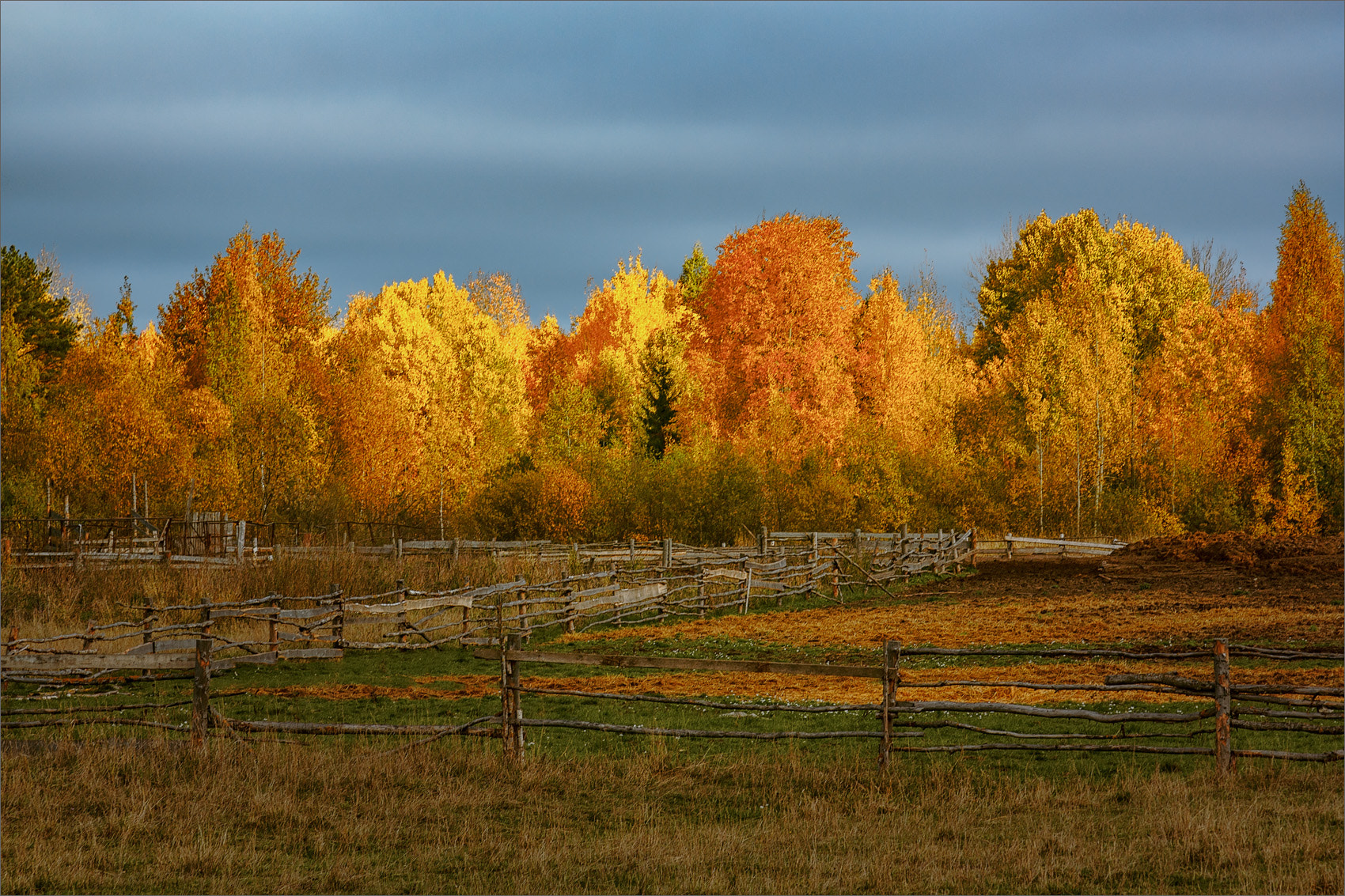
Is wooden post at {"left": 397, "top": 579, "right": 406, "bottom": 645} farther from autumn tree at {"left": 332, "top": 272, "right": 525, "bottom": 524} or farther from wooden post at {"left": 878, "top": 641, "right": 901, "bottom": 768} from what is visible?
autumn tree at {"left": 332, "top": 272, "right": 525, "bottom": 524}

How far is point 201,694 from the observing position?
431 inches

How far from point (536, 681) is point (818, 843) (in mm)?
8358

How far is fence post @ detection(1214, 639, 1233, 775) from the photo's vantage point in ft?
31.8

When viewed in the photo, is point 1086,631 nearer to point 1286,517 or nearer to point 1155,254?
point 1286,517

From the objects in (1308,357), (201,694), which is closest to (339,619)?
(201,694)

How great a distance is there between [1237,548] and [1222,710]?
1004 inches

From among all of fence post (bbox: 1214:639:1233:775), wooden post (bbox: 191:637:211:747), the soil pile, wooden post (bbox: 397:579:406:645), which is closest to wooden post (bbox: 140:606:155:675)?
wooden post (bbox: 397:579:406:645)

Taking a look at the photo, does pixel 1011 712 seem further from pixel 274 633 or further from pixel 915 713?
pixel 274 633

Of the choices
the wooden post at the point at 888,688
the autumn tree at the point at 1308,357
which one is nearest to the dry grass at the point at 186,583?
the wooden post at the point at 888,688

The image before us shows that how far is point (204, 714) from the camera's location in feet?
35.8

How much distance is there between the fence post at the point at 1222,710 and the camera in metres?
9.70

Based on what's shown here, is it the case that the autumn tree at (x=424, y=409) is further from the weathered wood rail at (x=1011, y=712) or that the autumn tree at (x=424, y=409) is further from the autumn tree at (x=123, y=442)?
the weathered wood rail at (x=1011, y=712)

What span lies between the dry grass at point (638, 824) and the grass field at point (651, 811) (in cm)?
2

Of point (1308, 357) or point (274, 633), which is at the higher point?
point (1308, 357)
